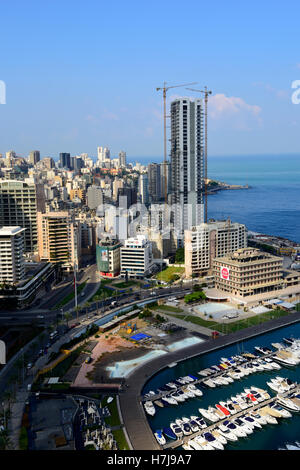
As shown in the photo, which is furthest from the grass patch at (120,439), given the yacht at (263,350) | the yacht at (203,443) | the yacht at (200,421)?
the yacht at (263,350)

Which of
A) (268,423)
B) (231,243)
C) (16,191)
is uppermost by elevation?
(16,191)

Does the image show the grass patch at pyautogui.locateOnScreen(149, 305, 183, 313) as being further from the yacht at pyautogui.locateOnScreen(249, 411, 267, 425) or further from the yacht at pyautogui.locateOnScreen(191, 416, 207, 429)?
the yacht at pyautogui.locateOnScreen(191, 416, 207, 429)

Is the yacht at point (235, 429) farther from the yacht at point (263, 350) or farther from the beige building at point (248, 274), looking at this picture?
the beige building at point (248, 274)

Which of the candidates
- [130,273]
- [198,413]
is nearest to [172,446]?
[198,413]

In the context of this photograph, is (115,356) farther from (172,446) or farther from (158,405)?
(172,446)

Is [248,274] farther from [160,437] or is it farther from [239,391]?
[160,437]
